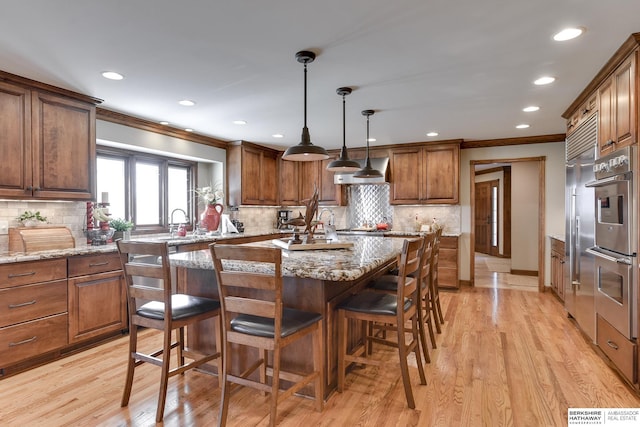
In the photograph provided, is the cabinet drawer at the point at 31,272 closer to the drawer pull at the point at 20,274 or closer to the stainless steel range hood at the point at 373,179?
the drawer pull at the point at 20,274

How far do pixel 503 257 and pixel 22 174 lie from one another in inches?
357

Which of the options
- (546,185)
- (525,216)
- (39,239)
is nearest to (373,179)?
(546,185)

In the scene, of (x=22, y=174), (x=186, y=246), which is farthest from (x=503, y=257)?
(x=22, y=174)

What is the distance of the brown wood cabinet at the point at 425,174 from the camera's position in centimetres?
575

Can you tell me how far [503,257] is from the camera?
29.2ft

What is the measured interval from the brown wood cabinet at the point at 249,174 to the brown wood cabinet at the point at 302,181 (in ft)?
0.74

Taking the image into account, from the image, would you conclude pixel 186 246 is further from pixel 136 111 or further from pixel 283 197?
pixel 283 197

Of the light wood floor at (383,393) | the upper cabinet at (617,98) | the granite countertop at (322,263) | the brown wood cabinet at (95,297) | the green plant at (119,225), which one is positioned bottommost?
the light wood floor at (383,393)

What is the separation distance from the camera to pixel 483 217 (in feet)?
32.2

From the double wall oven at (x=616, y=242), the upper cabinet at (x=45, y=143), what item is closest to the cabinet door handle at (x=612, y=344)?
the double wall oven at (x=616, y=242)

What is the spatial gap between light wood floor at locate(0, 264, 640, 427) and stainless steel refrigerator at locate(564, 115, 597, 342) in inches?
15.3

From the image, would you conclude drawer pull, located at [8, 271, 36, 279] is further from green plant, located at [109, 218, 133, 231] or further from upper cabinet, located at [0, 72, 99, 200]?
green plant, located at [109, 218, 133, 231]

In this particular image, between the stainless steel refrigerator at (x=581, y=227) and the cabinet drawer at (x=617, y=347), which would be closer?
the cabinet drawer at (x=617, y=347)

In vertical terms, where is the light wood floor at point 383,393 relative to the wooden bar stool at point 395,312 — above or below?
below
